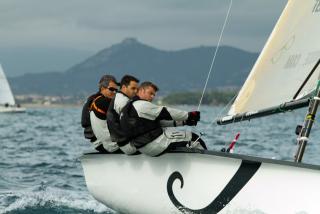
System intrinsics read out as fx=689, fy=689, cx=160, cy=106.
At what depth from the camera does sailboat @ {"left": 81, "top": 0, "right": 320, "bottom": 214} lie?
577cm

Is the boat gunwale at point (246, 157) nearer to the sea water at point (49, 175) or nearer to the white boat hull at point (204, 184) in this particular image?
the white boat hull at point (204, 184)

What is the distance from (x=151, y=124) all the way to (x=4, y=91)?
164 feet

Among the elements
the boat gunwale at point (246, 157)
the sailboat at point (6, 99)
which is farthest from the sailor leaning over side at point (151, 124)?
the sailboat at point (6, 99)

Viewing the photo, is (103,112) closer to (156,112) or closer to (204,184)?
(156,112)

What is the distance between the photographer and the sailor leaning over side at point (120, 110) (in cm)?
688

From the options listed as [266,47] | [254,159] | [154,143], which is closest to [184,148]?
[154,143]

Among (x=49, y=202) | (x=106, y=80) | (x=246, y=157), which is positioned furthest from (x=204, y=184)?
(x=49, y=202)

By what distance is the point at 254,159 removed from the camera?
5.96 metres

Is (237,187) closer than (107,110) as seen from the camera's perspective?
Yes

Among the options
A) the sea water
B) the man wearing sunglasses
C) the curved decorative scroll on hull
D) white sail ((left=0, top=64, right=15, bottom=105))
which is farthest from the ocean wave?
white sail ((left=0, top=64, right=15, bottom=105))

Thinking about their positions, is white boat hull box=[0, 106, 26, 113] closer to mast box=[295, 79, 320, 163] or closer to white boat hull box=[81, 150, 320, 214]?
white boat hull box=[81, 150, 320, 214]

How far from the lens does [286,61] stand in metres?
6.54

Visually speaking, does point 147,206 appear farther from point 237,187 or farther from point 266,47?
point 266,47

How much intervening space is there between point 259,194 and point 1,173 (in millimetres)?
7181
